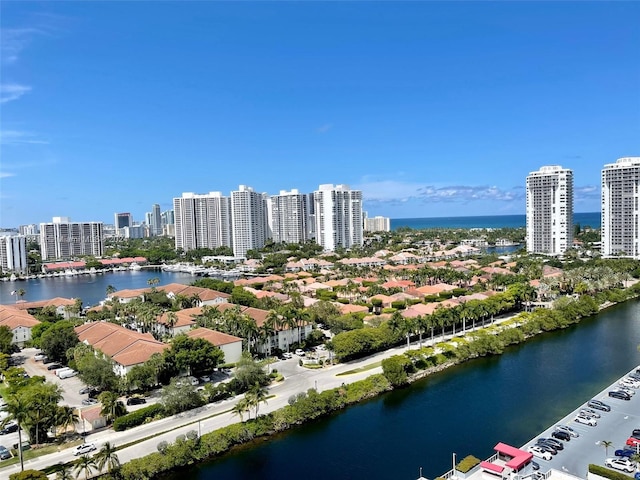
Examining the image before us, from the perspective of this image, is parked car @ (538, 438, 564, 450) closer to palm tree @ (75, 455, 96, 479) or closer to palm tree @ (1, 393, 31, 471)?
palm tree @ (75, 455, 96, 479)

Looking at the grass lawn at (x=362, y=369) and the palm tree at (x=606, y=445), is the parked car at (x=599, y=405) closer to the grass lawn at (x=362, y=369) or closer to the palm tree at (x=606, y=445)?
the palm tree at (x=606, y=445)

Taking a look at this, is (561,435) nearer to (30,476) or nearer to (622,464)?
(622,464)

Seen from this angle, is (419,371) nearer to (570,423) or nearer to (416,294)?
(570,423)

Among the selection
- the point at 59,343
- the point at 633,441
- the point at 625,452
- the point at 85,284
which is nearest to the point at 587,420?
the point at 633,441

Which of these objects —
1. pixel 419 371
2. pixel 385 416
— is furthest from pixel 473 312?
pixel 385 416

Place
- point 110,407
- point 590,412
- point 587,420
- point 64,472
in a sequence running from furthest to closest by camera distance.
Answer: point 110,407, point 590,412, point 587,420, point 64,472

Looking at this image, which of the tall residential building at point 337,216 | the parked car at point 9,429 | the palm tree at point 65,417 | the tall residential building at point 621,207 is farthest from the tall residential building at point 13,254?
the tall residential building at point 621,207
